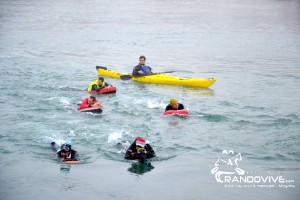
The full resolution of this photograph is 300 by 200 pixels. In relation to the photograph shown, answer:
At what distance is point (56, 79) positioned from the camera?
3111 centimetres

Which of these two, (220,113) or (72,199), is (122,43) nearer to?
(220,113)

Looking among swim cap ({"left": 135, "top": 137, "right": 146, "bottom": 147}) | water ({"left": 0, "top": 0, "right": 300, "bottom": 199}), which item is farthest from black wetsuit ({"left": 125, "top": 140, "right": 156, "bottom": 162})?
water ({"left": 0, "top": 0, "right": 300, "bottom": 199})

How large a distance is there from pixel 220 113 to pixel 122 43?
23.6m

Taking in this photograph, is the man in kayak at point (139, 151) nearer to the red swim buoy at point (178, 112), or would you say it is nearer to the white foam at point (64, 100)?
the red swim buoy at point (178, 112)

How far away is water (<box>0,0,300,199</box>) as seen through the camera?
17.5 m

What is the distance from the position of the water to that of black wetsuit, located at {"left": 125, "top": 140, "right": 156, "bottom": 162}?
0.36m

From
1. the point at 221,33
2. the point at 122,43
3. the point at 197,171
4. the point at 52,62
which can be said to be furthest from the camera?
the point at 221,33

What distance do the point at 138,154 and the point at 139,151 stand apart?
12 centimetres

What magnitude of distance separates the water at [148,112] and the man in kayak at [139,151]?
378mm

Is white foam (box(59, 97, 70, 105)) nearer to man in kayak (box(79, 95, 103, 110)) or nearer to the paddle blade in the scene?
man in kayak (box(79, 95, 103, 110))

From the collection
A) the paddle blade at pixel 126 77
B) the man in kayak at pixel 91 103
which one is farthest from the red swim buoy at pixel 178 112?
the paddle blade at pixel 126 77

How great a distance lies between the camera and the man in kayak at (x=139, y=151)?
18.0 m

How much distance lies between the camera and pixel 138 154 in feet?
58.7

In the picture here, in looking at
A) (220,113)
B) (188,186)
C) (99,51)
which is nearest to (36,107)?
(220,113)
